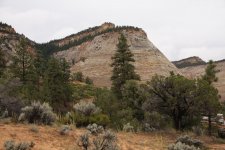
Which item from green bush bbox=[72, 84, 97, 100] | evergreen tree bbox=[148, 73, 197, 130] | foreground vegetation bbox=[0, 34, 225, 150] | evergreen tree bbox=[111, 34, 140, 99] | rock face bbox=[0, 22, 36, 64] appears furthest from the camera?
rock face bbox=[0, 22, 36, 64]

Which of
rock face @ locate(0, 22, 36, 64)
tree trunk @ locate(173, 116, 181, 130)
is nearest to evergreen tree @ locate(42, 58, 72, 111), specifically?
tree trunk @ locate(173, 116, 181, 130)

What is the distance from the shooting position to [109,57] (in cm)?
9675

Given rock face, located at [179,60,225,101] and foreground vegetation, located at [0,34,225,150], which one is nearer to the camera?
foreground vegetation, located at [0,34,225,150]

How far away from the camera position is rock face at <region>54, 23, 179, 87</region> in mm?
86731

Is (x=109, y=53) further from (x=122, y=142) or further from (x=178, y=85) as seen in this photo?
(x=122, y=142)

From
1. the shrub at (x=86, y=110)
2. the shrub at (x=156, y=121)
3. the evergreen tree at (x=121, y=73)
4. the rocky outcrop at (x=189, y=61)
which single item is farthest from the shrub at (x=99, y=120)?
the rocky outcrop at (x=189, y=61)

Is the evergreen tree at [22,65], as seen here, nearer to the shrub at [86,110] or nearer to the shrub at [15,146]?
the shrub at [86,110]

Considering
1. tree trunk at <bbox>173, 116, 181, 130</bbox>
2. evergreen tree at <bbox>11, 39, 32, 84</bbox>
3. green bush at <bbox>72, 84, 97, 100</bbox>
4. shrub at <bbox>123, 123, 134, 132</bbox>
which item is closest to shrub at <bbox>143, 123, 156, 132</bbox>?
shrub at <bbox>123, 123, 134, 132</bbox>

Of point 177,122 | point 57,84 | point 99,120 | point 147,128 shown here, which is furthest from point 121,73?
point 99,120

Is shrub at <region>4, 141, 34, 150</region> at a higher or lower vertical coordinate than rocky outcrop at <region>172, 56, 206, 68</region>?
lower

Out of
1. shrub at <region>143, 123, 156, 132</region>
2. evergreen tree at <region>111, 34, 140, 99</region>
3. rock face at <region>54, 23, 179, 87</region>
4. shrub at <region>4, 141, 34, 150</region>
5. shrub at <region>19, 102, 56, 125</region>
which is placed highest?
rock face at <region>54, 23, 179, 87</region>

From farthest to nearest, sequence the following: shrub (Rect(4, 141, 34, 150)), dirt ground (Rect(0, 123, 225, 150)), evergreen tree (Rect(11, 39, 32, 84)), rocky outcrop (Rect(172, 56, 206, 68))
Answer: rocky outcrop (Rect(172, 56, 206, 68)) → evergreen tree (Rect(11, 39, 32, 84)) → dirt ground (Rect(0, 123, 225, 150)) → shrub (Rect(4, 141, 34, 150))

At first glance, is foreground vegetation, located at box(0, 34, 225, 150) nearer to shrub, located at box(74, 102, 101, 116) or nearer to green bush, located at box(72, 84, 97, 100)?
shrub, located at box(74, 102, 101, 116)

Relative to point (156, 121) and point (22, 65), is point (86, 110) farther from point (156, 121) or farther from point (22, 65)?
point (22, 65)
